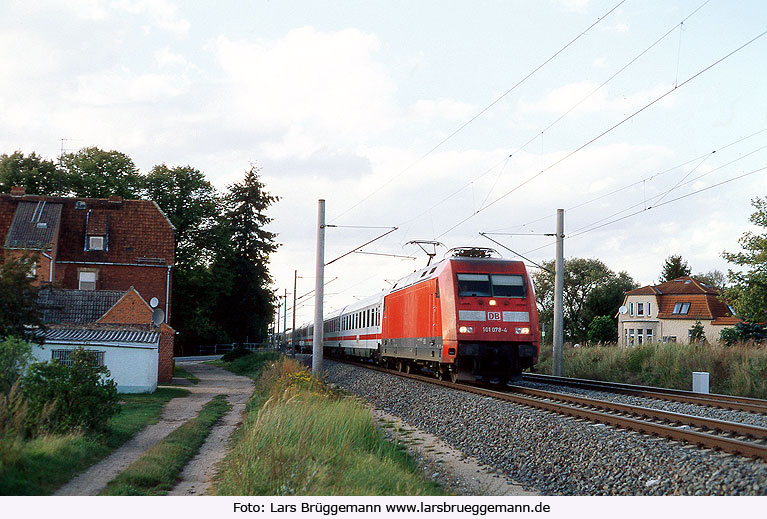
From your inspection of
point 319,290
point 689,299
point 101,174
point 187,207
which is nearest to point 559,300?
point 319,290

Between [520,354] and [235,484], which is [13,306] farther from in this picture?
[520,354]

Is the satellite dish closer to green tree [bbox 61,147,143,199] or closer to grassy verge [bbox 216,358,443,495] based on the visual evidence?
grassy verge [bbox 216,358,443,495]

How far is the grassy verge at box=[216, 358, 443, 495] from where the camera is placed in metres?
7.80

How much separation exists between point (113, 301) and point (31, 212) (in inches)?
515

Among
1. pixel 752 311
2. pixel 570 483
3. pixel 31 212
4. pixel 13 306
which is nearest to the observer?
pixel 570 483

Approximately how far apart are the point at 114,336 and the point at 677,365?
19117 mm

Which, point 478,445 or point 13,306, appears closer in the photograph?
point 478,445

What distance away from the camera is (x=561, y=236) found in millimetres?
26531

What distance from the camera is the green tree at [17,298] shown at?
15195 mm

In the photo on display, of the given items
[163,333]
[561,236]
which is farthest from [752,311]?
[163,333]

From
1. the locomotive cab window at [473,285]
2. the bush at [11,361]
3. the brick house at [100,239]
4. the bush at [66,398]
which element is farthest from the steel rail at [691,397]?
the brick house at [100,239]

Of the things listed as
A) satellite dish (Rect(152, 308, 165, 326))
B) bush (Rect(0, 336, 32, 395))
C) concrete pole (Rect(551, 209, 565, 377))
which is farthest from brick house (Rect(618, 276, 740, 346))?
bush (Rect(0, 336, 32, 395))

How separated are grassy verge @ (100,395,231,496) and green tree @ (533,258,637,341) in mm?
70841

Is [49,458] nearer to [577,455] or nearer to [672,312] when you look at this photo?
[577,455]
